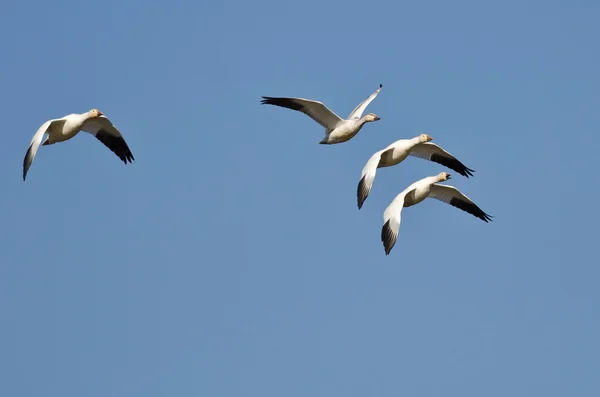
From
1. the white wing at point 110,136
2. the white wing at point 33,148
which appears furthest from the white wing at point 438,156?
the white wing at point 33,148

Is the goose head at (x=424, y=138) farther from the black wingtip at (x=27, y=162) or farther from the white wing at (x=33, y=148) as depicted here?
the black wingtip at (x=27, y=162)

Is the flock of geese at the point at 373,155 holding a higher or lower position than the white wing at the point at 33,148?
higher

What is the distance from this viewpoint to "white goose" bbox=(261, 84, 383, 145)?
97.6ft

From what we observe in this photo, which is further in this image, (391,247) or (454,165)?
(454,165)

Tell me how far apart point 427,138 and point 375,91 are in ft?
6.25

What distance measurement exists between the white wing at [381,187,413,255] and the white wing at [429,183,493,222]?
2.72 meters

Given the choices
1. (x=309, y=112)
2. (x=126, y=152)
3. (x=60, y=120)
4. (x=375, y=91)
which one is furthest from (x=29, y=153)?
(x=375, y=91)

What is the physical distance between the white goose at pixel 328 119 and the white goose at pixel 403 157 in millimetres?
813

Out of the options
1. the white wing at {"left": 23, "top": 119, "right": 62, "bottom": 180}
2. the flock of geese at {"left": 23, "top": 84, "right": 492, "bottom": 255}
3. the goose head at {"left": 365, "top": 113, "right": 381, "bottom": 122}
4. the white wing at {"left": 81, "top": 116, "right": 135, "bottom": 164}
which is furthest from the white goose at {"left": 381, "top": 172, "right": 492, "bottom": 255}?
the white wing at {"left": 23, "top": 119, "right": 62, "bottom": 180}

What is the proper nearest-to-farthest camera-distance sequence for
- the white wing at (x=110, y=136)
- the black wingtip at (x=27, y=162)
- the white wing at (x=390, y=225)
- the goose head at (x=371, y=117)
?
the black wingtip at (x=27, y=162), the white wing at (x=390, y=225), the goose head at (x=371, y=117), the white wing at (x=110, y=136)

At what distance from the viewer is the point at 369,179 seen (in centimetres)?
2848

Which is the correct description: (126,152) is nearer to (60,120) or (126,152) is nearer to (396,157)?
(60,120)

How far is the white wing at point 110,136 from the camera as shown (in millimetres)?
31163

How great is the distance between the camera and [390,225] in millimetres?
28281
